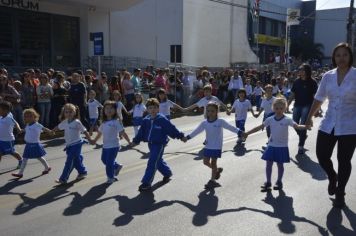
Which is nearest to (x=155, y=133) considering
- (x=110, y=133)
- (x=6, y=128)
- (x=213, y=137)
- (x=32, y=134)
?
(x=110, y=133)

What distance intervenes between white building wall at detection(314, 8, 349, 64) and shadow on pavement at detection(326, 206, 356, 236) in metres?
66.1

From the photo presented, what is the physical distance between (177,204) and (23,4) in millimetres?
18129

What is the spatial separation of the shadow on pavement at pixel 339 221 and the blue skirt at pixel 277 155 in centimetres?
116

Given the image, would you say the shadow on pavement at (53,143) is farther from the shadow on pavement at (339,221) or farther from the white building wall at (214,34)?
the white building wall at (214,34)

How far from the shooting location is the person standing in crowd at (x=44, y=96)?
12.8m

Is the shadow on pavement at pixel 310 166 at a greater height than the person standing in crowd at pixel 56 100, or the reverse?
the person standing in crowd at pixel 56 100

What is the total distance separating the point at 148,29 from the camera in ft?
100

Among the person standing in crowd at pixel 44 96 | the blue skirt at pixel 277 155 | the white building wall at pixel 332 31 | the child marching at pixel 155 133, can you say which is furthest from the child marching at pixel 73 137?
the white building wall at pixel 332 31

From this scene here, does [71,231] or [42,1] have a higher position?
[42,1]

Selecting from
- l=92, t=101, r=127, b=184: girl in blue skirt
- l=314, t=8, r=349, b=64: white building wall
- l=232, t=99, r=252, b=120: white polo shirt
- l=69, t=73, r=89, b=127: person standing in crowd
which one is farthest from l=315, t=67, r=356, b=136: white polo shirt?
l=314, t=8, r=349, b=64: white building wall

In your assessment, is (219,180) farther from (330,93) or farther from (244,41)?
(244,41)

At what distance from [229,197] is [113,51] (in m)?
21.4

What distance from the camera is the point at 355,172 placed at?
25.8ft

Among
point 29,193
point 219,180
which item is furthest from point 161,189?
point 29,193
